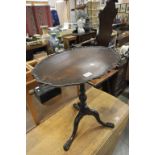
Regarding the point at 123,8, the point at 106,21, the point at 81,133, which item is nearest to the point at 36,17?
the point at 106,21

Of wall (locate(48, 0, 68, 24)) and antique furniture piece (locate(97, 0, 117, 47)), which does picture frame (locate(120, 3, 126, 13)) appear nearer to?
wall (locate(48, 0, 68, 24))

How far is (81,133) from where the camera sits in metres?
1.32

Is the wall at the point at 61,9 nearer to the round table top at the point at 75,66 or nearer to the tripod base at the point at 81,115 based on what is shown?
the round table top at the point at 75,66

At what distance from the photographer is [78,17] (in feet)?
10.3

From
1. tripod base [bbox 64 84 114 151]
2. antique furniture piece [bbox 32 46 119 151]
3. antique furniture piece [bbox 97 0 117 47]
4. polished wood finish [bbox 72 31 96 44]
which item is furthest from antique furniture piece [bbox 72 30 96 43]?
tripod base [bbox 64 84 114 151]

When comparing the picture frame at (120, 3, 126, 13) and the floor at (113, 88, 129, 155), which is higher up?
the picture frame at (120, 3, 126, 13)

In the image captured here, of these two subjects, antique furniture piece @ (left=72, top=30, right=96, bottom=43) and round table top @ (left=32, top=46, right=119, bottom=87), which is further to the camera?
antique furniture piece @ (left=72, top=30, right=96, bottom=43)

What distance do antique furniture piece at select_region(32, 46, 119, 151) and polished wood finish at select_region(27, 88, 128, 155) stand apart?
0.25 feet

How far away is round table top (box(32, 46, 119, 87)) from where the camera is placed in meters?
0.88

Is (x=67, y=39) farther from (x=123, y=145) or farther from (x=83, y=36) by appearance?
(x=123, y=145)

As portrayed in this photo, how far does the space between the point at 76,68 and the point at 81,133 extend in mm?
654
